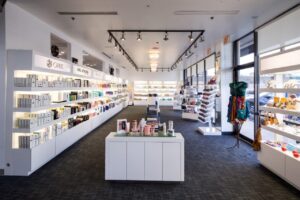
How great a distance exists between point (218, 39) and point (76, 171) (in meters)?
6.14

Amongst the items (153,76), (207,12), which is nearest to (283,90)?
(207,12)

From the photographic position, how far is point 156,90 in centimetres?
1980

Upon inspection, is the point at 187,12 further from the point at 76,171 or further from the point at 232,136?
the point at 232,136

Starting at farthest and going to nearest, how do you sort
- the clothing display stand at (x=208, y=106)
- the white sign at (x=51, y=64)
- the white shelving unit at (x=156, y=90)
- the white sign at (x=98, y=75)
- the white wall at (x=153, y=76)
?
the white shelving unit at (x=156, y=90)
the white wall at (x=153, y=76)
the white sign at (x=98, y=75)
the clothing display stand at (x=208, y=106)
the white sign at (x=51, y=64)

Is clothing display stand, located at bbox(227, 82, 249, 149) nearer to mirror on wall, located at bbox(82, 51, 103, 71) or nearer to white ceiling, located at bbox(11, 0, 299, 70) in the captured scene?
white ceiling, located at bbox(11, 0, 299, 70)

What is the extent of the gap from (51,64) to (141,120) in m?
2.71

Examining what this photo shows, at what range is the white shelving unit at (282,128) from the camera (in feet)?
11.1

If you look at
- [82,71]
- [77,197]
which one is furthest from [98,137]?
[77,197]

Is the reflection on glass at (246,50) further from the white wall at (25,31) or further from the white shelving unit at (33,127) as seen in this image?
the white wall at (25,31)

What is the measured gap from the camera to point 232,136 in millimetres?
7125

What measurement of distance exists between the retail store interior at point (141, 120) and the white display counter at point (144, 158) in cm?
2

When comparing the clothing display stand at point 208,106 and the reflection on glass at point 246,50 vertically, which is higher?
the reflection on glass at point 246,50

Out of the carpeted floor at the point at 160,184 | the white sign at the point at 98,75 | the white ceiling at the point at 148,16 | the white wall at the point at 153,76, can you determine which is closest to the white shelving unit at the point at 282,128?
the carpeted floor at the point at 160,184

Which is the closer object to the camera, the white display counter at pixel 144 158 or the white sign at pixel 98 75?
the white display counter at pixel 144 158
